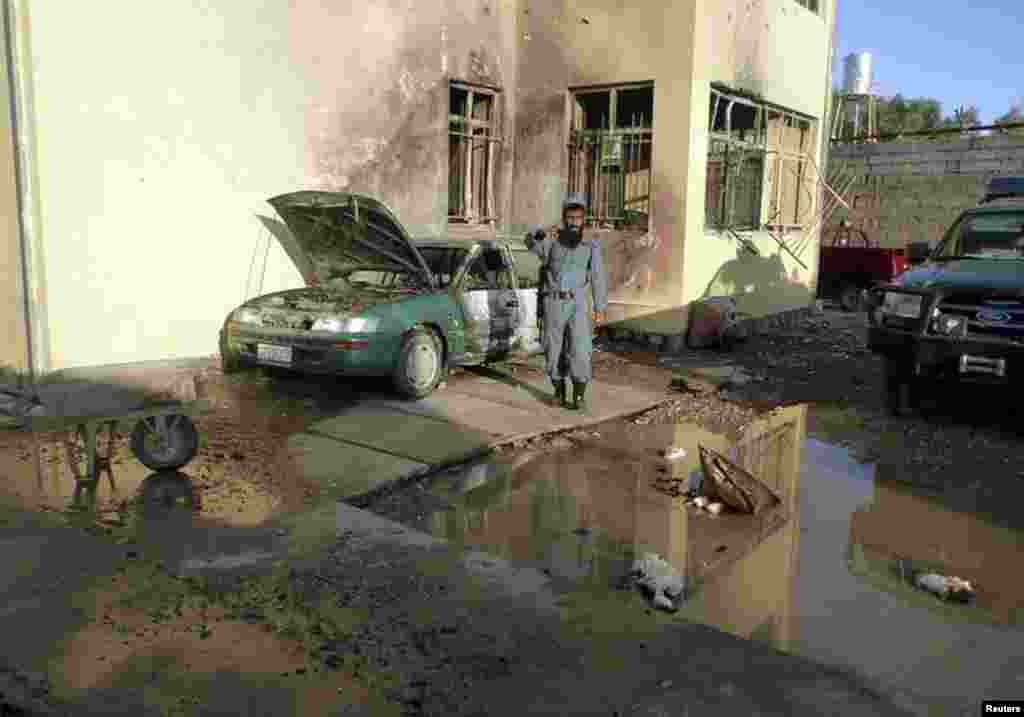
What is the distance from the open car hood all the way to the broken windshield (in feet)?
→ 16.3

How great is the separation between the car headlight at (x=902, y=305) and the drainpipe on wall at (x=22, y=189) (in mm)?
7303

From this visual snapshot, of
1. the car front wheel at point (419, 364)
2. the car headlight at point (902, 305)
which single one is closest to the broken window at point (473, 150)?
the car front wheel at point (419, 364)

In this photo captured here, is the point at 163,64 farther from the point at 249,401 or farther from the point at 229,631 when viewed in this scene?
the point at 229,631

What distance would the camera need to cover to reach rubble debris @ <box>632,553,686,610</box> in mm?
3658

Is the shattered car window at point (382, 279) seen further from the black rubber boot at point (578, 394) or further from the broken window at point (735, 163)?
the broken window at point (735, 163)

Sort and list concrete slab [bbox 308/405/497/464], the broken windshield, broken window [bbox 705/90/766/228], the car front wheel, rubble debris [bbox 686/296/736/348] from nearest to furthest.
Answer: concrete slab [bbox 308/405/497/464], the car front wheel, the broken windshield, rubble debris [bbox 686/296/736/348], broken window [bbox 705/90/766/228]

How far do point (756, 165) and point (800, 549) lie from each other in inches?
377

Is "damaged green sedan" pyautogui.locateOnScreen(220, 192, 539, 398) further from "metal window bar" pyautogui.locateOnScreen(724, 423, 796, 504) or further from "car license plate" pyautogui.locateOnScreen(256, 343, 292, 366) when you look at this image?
"metal window bar" pyautogui.locateOnScreen(724, 423, 796, 504)

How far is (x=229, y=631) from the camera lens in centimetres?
321

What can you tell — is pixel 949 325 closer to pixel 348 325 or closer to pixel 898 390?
pixel 898 390

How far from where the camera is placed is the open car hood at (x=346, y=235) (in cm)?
724

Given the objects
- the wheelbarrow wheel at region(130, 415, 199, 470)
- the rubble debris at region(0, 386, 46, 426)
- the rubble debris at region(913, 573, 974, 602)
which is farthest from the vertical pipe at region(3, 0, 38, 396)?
the rubble debris at region(913, 573, 974, 602)

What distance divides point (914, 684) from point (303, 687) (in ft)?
7.31

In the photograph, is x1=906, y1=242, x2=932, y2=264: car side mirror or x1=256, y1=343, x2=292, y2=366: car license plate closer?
x1=256, y1=343, x2=292, y2=366: car license plate
